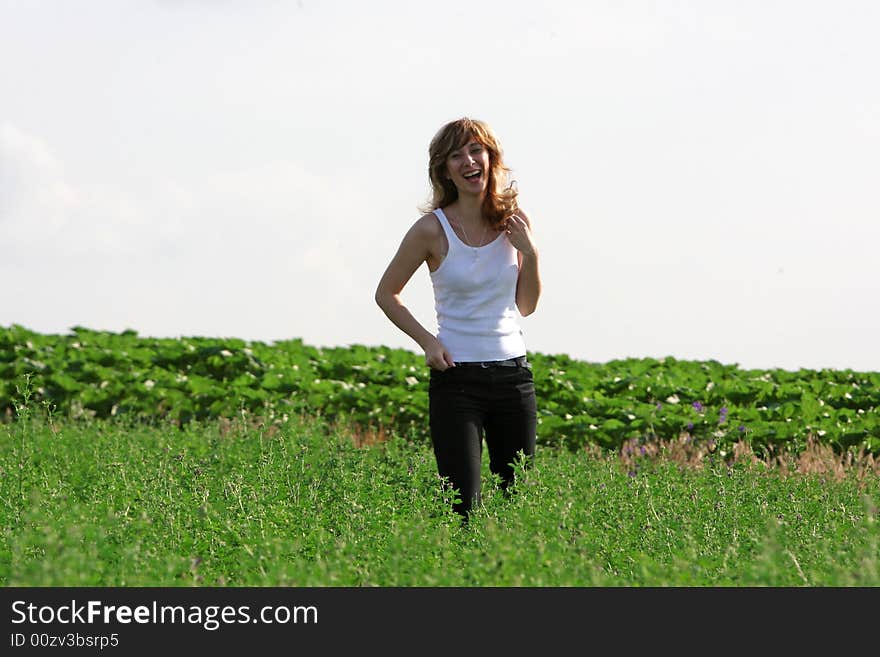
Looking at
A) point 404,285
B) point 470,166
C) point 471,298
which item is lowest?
point 471,298

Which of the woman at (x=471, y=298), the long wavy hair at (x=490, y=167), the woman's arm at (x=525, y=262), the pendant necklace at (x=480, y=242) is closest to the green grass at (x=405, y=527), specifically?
the woman at (x=471, y=298)

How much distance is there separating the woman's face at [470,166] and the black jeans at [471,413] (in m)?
0.98

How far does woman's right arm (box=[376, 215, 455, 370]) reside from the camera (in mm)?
5344

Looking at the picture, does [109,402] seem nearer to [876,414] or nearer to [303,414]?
[303,414]

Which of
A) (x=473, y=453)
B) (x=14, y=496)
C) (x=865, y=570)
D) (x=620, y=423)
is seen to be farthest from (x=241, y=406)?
(x=865, y=570)

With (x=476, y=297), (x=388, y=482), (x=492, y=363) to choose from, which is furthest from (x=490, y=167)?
(x=388, y=482)

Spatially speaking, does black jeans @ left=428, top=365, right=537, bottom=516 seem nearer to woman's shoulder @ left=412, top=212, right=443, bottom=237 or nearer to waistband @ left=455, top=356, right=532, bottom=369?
waistband @ left=455, top=356, right=532, bottom=369

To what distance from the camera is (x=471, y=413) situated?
17.7 ft

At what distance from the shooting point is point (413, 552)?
4055 mm

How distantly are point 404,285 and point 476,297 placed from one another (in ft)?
1.43

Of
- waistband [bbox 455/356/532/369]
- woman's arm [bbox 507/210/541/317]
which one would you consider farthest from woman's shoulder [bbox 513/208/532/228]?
waistband [bbox 455/356/532/369]

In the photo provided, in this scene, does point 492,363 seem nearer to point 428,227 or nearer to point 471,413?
point 471,413

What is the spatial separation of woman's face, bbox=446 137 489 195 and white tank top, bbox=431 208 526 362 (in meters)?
0.22
